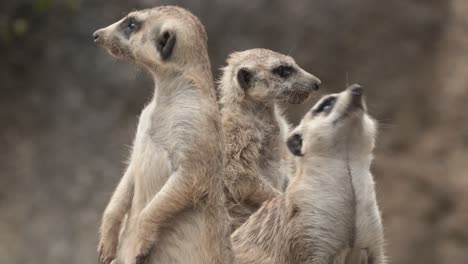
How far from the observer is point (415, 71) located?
10.9 m

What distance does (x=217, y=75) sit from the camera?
10.5 meters

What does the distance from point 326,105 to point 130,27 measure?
95 centimetres

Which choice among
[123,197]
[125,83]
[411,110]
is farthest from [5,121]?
[123,197]

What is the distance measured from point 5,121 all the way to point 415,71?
398cm

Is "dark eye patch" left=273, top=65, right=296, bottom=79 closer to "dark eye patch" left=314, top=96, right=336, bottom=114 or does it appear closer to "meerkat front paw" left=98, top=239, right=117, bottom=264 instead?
"dark eye patch" left=314, top=96, right=336, bottom=114

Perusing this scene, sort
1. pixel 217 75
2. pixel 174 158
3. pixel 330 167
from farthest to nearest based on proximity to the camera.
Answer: pixel 217 75 → pixel 330 167 → pixel 174 158

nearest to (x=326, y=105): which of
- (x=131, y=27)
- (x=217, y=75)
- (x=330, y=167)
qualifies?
(x=330, y=167)

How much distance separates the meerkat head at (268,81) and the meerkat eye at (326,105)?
105cm

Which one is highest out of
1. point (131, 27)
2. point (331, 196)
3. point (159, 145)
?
point (131, 27)

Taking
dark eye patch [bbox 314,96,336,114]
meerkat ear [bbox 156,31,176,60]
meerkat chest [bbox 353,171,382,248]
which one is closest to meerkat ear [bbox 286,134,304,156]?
dark eye patch [bbox 314,96,336,114]

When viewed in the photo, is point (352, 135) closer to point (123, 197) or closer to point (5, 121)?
point (123, 197)

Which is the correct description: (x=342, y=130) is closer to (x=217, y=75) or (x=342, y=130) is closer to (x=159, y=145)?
(x=159, y=145)

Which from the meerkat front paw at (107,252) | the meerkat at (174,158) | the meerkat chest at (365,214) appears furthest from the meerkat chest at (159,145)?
the meerkat chest at (365,214)

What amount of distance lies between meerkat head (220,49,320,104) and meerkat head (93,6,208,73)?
3.67 feet
